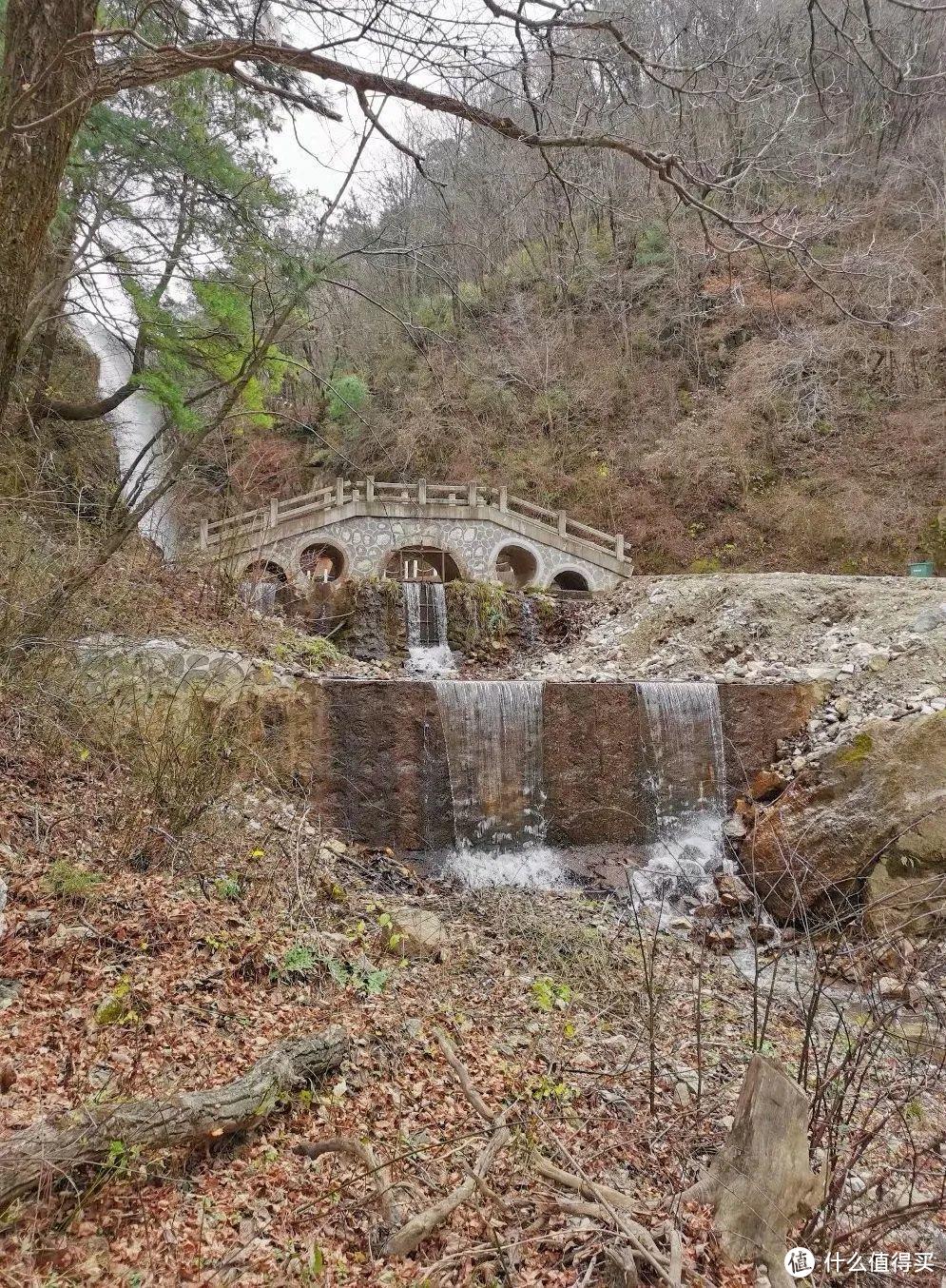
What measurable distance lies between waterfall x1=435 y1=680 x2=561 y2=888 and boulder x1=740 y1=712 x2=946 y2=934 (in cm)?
240

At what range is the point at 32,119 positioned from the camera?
8.32 ft

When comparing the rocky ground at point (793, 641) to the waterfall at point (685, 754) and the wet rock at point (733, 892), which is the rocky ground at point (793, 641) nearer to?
the waterfall at point (685, 754)

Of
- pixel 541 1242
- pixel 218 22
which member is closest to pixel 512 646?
pixel 218 22

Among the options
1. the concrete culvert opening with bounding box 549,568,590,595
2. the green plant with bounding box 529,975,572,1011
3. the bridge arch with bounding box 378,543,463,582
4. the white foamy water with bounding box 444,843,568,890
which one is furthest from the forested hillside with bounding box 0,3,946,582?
the white foamy water with bounding box 444,843,568,890

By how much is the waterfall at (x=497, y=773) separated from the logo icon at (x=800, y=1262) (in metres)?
5.80

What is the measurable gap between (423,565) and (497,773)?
1468 centimetres

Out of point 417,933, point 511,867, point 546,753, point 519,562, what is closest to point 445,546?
point 519,562

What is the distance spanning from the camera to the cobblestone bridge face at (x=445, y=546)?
54.5 ft

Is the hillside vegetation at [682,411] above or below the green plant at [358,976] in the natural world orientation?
above

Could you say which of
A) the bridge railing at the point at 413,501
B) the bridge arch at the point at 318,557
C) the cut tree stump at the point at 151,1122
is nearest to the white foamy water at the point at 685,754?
the cut tree stump at the point at 151,1122

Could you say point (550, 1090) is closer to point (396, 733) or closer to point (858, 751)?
point (396, 733)

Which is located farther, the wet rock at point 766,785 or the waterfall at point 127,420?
the waterfall at point 127,420

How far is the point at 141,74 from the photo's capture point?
2641mm

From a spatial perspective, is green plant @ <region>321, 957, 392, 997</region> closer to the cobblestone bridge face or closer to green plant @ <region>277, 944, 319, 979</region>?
green plant @ <region>277, 944, 319, 979</region>
